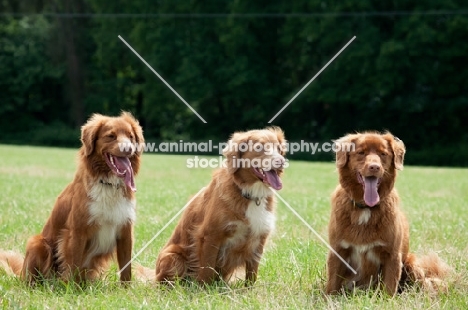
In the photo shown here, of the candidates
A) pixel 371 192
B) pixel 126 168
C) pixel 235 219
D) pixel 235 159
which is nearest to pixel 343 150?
pixel 371 192

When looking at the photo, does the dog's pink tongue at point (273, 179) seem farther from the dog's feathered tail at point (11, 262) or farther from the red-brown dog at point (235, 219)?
the dog's feathered tail at point (11, 262)

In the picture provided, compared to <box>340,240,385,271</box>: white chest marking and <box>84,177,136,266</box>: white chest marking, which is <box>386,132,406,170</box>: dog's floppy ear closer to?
<box>340,240,385,271</box>: white chest marking

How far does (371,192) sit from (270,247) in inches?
98.5

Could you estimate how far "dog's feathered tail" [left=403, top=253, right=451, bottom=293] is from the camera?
589 cm

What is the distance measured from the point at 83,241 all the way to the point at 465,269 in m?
3.56

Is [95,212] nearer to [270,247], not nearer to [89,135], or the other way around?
[89,135]

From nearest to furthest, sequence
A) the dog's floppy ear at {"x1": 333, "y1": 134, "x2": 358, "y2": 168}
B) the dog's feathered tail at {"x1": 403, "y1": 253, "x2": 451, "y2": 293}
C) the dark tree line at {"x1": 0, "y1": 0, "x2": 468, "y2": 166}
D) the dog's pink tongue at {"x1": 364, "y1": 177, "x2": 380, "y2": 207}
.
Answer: the dog's pink tongue at {"x1": 364, "y1": 177, "x2": 380, "y2": 207} → the dog's floppy ear at {"x1": 333, "y1": 134, "x2": 358, "y2": 168} → the dog's feathered tail at {"x1": 403, "y1": 253, "x2": 451, "y2": 293} → the dark tree line at {"x1": 0, "y1": 0, "x2": 468, "y2": 166}

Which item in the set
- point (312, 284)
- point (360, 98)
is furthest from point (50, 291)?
point (360, 98)

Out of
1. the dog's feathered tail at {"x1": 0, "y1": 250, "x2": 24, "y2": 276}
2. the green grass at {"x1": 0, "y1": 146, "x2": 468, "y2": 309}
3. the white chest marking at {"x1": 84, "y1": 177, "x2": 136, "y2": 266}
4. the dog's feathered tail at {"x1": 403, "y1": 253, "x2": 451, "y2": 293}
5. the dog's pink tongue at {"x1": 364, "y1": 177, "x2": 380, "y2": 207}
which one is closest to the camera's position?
the green grass at {"x1": 0, "y1": 146, "x2": 468, "y2": 309}

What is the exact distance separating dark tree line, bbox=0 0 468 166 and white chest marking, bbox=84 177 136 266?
982 inches

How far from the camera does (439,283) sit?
593cm

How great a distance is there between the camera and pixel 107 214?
602 cm

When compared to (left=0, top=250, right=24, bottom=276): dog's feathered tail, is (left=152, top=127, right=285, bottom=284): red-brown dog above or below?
above

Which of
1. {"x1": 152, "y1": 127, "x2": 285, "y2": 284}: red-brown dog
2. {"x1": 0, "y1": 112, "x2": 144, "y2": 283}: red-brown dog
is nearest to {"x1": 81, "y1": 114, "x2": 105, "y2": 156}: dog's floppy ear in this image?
{"x1": 0, "y1": 112, "x2": 144, "y2": 283}: red-brown dog
